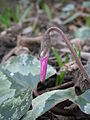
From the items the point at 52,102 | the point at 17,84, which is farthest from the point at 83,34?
the point at 52,102

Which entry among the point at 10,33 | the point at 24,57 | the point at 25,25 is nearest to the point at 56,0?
the point at 25,25

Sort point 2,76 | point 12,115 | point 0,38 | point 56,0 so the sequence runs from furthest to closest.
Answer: point 56,0, point 0,38, point 2,76, point 12,115

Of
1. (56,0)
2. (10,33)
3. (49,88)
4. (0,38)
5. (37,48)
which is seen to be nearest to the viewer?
(49,88)

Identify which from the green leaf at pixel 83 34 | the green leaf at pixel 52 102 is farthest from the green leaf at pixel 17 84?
A: the green leaf at pixel 83 34

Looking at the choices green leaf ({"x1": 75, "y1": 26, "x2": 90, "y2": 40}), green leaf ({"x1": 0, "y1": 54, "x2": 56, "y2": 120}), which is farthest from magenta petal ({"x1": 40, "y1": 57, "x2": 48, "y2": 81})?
green leaf ({"x1": 75, "y1": 26, "x2": 90, "y2": 40})

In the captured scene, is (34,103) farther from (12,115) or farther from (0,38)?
(0,38)

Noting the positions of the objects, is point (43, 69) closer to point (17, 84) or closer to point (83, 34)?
point (17, 84)

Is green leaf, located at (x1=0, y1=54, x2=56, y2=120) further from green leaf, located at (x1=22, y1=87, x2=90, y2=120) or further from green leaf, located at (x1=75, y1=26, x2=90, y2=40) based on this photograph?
green leaf, located at (x1=75, y1=26, x2=90, y2=40)
